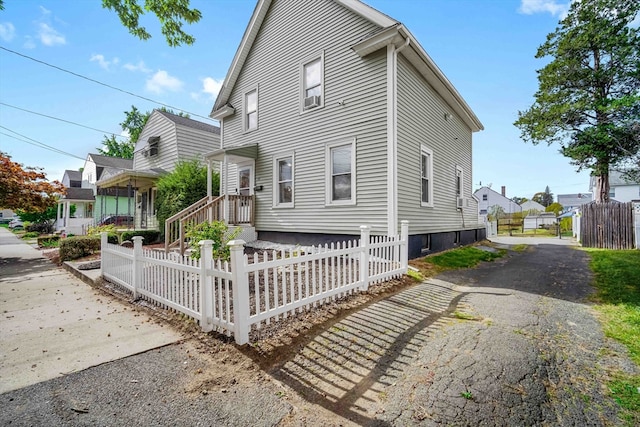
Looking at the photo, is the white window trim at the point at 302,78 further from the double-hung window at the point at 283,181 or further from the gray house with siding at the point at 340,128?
the double-hung window at the point at 283,181

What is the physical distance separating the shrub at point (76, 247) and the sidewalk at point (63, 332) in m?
3.08

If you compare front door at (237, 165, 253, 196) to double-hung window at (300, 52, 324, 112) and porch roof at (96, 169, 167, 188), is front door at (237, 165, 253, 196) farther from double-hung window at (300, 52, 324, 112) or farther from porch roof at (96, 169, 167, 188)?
porch roof at (96, 169, 167, 188)

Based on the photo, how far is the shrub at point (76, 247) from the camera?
9.78 m

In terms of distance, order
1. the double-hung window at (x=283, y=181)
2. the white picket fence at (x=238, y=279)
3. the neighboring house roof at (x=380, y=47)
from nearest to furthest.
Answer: the white picket fence at (x=238, y=279) < the neighboring house roof at (x=380, y=47) < the double-hung window at (x=283, y=181)

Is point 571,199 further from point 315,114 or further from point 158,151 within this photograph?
point 158,151

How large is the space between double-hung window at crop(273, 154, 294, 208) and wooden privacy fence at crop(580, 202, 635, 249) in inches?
527

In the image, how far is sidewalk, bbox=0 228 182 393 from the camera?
3.10m

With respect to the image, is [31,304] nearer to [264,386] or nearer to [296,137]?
[264,386]

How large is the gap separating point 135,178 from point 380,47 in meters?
14.1

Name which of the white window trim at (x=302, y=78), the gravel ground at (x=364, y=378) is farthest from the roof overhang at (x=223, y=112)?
the gravel ground at (x=364, y=378)

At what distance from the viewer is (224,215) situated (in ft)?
34.2

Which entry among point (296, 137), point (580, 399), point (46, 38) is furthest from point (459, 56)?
point (46, 38)

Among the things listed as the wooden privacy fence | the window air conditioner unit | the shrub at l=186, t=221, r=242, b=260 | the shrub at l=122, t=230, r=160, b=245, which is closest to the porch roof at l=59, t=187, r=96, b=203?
the shrub at l=122, t=230, r=160, b=245

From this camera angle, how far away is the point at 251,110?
1170 cm
